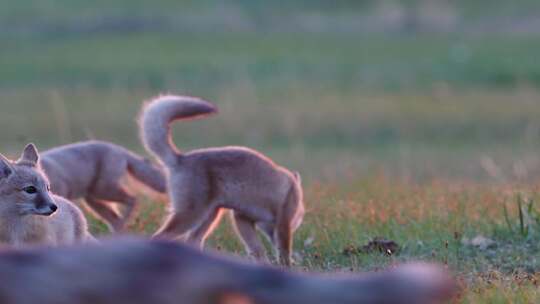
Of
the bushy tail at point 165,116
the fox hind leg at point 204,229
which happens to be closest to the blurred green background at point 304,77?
the fox hind leg at point 204,229

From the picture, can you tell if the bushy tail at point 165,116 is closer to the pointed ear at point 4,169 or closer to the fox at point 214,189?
the fox at point 214,189

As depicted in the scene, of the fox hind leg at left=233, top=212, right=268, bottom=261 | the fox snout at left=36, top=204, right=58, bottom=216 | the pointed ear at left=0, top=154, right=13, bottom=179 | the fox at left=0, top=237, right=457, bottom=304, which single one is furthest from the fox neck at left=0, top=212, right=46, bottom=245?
the fox at left=0, top=237, right=457, bottom=304

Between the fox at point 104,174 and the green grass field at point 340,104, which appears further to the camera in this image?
the fox at point 104,174

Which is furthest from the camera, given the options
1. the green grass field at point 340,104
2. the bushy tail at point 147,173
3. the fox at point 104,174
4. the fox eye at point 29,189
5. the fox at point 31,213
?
the bushy tail at point 147,173

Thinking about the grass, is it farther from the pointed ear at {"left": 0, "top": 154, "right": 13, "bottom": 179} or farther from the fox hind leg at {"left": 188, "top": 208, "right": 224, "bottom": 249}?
the pointed ear at {"left": 0, "top": 154, "right": 13, "bottom": 179}

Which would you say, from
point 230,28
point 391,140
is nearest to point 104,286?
point 391,140

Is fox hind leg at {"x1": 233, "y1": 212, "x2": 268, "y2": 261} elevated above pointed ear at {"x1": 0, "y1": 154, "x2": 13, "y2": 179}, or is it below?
below

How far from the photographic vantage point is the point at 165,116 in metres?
8.34

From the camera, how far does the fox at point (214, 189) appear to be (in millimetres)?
8156

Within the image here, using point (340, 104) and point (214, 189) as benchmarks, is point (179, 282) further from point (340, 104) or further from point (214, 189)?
point (340, 104)

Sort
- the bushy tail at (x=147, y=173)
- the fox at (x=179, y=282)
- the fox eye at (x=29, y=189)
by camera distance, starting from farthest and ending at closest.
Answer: the bushy tail at (x=147, y=173) < the fox eye at (x=29, y=189) < the fox at (x=179, y=282)

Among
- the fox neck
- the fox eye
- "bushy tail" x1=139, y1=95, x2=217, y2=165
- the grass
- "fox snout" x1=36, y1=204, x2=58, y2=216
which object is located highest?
"bushy tail" x1=139, y1=95, x2=217, y2=165

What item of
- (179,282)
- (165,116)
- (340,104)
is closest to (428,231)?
(165,116)

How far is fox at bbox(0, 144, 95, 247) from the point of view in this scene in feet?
22.6
